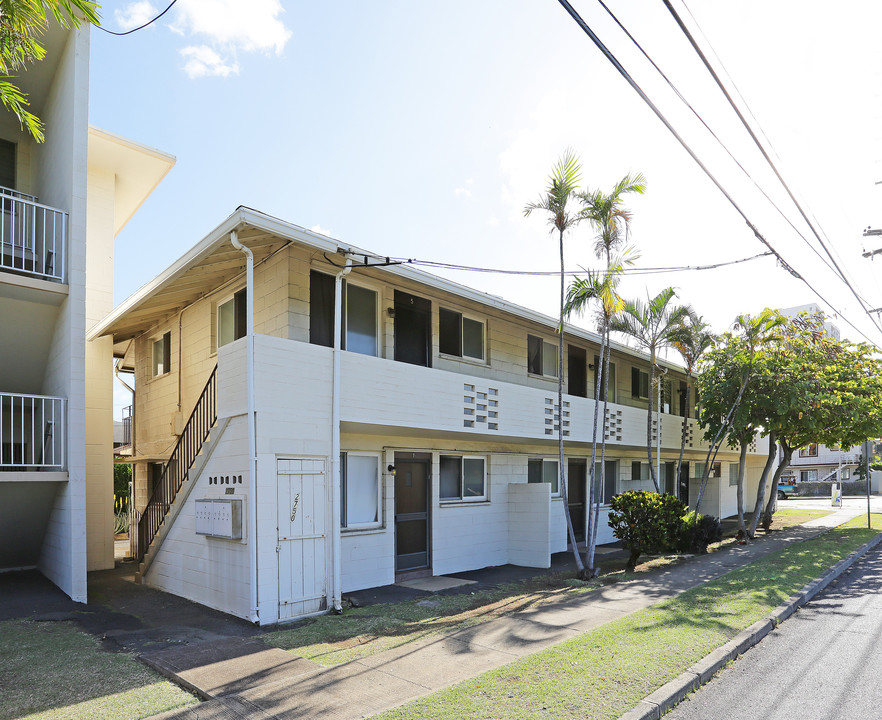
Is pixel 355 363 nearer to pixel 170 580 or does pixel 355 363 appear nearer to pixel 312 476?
pixel 312 476

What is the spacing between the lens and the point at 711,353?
17.4 m

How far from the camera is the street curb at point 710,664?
17.3 ft

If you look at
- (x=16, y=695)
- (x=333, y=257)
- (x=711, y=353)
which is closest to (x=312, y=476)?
(x=333, y=257)

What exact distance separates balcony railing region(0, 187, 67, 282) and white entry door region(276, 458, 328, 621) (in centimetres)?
488

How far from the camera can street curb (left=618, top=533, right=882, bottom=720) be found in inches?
207

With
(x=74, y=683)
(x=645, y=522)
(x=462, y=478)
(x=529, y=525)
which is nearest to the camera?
(x=74, y=683)

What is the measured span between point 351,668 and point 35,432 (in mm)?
7612

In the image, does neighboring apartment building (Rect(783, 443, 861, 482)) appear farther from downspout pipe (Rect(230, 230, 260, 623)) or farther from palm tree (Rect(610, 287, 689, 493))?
downspout pipe (Rect(230, 230, 260, 623))

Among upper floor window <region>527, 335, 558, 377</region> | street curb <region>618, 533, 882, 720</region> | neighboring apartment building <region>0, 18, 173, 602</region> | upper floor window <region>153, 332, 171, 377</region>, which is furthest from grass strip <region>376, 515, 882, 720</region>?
upper floor window <region>153, 332, 171, 377</region>

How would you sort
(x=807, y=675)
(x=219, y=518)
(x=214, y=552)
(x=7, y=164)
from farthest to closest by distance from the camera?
(x=7, y=164) < (x=214, y=552) < (x=219, y=518) < (x=807, y=675)

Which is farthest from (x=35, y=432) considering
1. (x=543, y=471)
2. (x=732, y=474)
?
(x=732, y=474)

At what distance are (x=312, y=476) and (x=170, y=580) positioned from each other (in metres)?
3.52

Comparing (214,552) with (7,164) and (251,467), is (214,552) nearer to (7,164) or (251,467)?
(251,467)

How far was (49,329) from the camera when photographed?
10.7 meters
